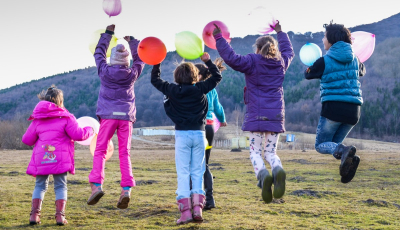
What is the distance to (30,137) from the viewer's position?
224 inches

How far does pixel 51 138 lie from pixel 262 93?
111 inches

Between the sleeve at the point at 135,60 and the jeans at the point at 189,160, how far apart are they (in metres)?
1.10

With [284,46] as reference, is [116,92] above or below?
below

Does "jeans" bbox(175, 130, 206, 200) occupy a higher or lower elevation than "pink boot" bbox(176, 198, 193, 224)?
higher

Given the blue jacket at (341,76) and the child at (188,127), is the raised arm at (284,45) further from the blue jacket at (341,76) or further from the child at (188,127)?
the child at (188,127)

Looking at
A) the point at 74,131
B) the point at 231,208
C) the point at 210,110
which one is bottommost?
the point at 231,208

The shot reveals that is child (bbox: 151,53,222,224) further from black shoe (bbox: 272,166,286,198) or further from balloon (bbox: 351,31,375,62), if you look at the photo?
balloon (bbox: 351,31,375,62)

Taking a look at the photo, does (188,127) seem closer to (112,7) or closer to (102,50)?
(102,50)

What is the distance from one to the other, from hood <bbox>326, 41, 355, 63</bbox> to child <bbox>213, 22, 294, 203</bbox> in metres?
0.63

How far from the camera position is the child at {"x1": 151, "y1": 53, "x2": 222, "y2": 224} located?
513cm

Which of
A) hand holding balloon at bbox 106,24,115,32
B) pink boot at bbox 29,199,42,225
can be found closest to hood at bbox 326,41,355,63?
hand holding balloon at bbox 106,24,115,32

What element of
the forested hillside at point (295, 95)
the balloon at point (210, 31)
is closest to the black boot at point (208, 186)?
the balloon at point (210, 31)

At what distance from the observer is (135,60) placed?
229 inches

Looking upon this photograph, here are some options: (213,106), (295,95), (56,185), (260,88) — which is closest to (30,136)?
(56,185)
